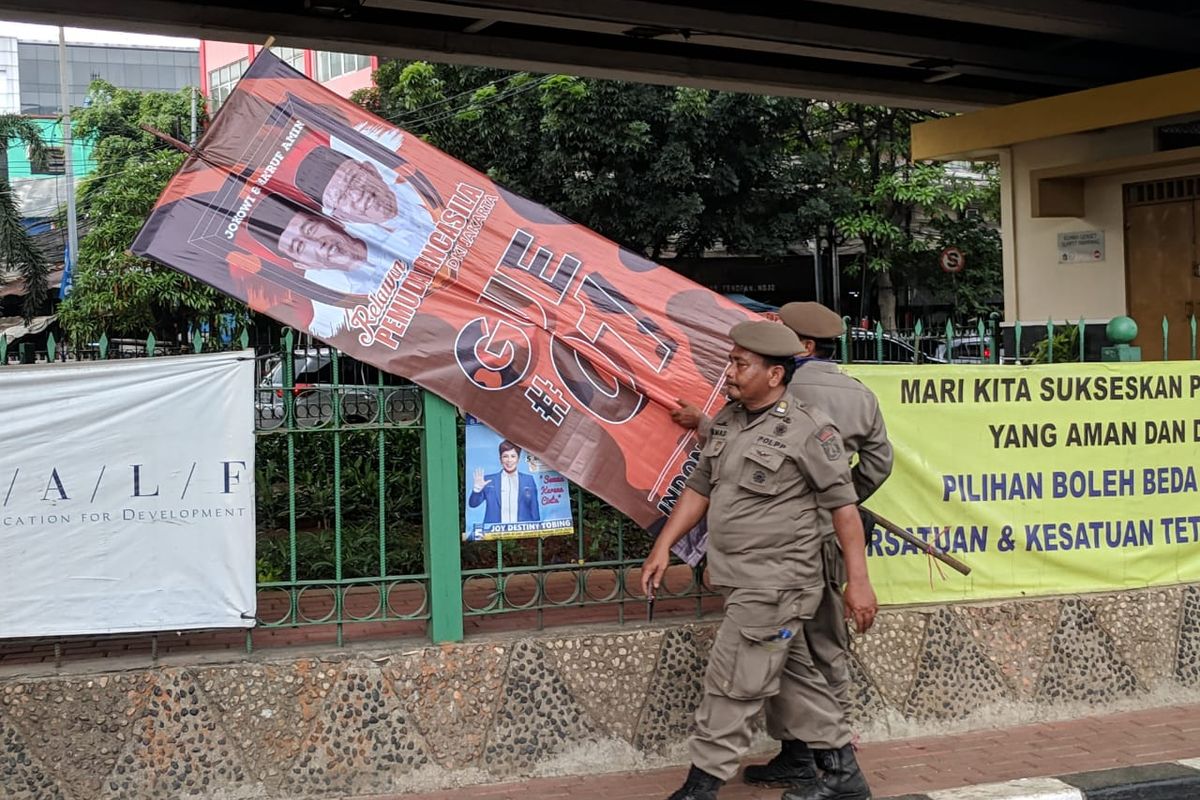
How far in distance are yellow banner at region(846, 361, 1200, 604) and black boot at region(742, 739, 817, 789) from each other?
902 millimetres

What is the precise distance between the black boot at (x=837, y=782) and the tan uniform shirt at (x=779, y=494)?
0.66 m

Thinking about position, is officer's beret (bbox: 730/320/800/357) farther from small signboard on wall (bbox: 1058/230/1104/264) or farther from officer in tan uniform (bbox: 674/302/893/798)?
small signboard on wall (bbox: 1058/230/1104/264)

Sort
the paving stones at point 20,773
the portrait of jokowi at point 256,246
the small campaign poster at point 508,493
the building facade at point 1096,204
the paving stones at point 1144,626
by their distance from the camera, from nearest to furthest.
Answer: the paving stones at point 20,773
the portrait of jokowi at point 256,246
the small campaign poster at point 508,493
the paving stones at point 1144,626
the building facade at point 1096,204

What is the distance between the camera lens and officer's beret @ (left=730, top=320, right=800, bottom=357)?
3.99 meters

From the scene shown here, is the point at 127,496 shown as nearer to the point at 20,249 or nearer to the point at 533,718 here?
the point at 533,718

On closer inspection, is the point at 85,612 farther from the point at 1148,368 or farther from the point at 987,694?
the point at 1148,368

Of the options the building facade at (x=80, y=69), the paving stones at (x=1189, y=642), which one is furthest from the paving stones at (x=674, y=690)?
the building facade at (x=80, y=69)

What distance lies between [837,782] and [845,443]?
121 centimetres

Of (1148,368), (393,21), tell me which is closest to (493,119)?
(393,21)

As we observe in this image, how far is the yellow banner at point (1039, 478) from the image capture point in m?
5.13

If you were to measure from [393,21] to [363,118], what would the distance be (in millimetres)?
4267

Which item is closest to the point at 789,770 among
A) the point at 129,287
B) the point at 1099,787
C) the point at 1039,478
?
the point at 1099,787

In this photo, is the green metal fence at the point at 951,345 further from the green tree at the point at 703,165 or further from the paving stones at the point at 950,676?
the green tree at the point at 703,165

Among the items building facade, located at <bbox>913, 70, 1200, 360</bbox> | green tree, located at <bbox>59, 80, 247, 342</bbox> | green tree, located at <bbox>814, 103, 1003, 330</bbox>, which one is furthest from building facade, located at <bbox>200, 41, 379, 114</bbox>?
building facade, located at <bbox>913, 70, 1200, 360</bbox>
